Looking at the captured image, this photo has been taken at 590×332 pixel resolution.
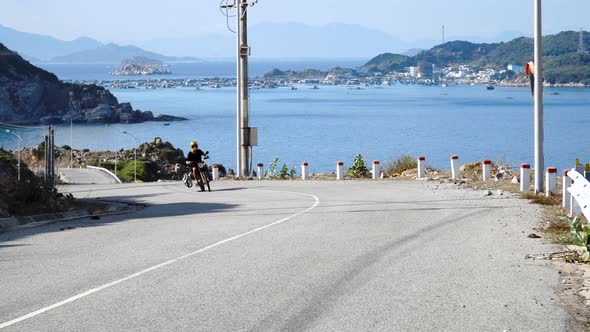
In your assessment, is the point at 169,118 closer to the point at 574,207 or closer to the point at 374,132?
the point at 374,132

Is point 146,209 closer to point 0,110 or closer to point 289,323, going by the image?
point 289,323

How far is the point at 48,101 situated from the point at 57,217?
169595 millimetres

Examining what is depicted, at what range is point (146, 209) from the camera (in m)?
20.2

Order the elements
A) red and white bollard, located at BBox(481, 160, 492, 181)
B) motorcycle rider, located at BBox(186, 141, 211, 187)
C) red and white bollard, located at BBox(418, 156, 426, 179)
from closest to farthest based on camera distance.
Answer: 1. motorcycle rider, located at BBox(186, 141, 211, 187)
2. red and white bollard, located at BBox(481, 160, 492, 181)
3. red and white bollard, located at BBox(418, 156, 426, 179)

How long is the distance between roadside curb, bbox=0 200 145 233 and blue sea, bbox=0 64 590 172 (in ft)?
185

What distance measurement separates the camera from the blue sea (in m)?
97.1

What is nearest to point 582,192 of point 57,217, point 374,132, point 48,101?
point 57,217

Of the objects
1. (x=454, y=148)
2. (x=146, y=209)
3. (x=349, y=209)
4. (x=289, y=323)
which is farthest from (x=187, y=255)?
(x=454, y=148)

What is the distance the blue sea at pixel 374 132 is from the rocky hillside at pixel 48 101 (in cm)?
623

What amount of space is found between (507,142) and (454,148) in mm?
7290

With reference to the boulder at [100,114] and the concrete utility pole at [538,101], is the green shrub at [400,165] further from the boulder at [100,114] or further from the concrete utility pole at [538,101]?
the boulder at [100,114]

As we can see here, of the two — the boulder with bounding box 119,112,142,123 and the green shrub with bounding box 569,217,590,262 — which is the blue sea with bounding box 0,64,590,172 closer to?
the boulder with bounding box 119,112,142,123

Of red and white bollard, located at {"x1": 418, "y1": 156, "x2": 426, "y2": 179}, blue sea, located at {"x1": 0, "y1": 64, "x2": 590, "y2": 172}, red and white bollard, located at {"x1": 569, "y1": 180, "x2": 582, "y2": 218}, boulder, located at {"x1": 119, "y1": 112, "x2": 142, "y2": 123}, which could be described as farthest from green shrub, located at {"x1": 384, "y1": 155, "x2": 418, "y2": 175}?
boulder, located at {"x1": 119, "y1": 112, "x2": 142, "y2": 123}

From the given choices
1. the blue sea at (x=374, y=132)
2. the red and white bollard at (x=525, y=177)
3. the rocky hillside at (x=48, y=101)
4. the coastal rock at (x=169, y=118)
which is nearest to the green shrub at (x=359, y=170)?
the red and white bollard at (x=525, y=177)
